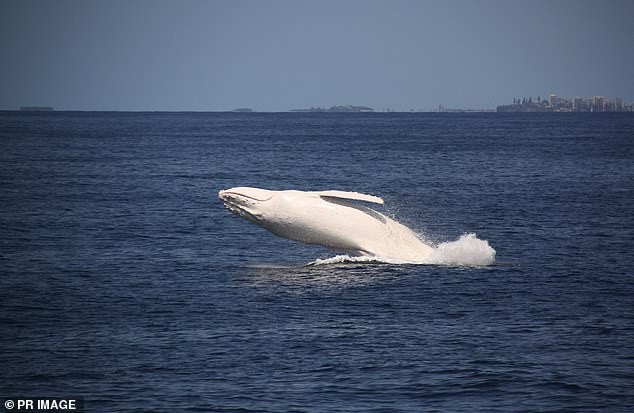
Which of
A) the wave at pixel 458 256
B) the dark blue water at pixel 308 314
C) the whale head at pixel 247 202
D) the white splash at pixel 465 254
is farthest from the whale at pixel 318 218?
the white splash at pixel 465 254

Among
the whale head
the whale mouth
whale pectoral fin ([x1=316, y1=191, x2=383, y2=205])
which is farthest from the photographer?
the whale head

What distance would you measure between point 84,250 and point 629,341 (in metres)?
24.2

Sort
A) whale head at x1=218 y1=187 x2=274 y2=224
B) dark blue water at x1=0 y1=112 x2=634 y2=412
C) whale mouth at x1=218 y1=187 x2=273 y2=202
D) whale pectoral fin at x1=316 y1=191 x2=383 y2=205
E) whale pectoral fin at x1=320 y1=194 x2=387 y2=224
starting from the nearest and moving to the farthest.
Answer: dark blue water at x1=0 y1=112 x2=634 y2=412, whale pectoral fin at x1=316 y1=191 x2=383 y2=205, whale mouth at x1=218 y1=187 x2=273 y2=202, whale head at x1=218 y1=187 x2=274 y2=224, whale pectoral fin at x1=320 y1=194 x2=387 y2=224

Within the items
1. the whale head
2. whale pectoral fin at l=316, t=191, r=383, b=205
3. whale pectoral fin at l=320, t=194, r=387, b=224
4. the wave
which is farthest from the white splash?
the whale head

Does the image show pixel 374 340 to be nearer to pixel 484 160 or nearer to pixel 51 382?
pixel 51 382

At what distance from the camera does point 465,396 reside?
22844 mm

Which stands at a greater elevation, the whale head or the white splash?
the whale head

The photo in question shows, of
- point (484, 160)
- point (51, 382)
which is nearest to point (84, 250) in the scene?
point (51, 382)

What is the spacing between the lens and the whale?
35.0 metres

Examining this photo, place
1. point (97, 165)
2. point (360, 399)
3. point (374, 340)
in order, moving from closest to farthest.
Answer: point (360, 399) < point (374, 340) < point (97, 165)

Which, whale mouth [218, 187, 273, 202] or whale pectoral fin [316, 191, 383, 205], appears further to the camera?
whale mouth [218, 187, 273, 202]

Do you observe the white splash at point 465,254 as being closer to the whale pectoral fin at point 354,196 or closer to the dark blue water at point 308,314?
the dark blue water at point 308,314

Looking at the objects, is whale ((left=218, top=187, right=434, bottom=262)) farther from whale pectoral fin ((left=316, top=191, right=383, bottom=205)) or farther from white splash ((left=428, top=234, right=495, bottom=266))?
white splash ((left=428, top=234, right=495, bottom=266))

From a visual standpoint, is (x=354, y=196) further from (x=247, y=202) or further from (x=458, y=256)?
(x=458, y=256)
